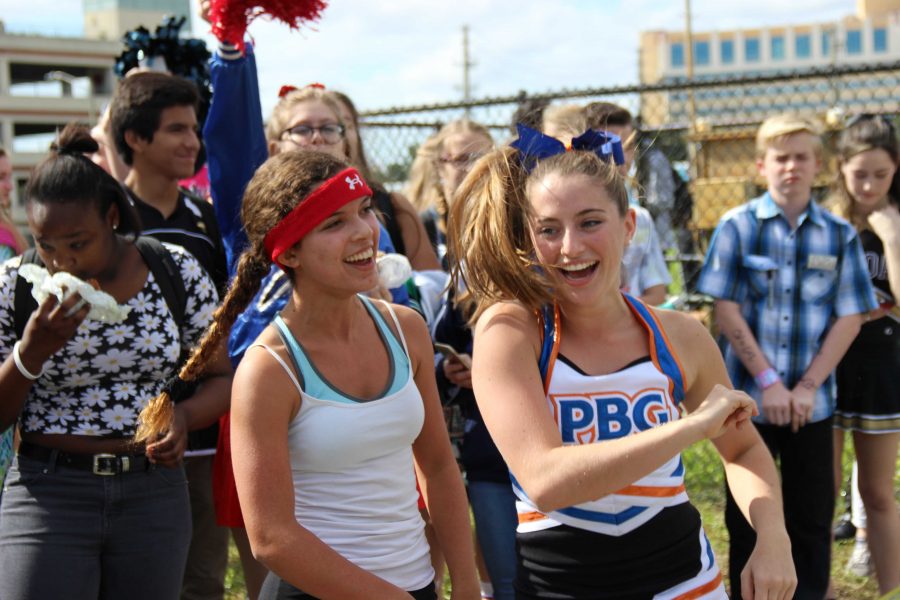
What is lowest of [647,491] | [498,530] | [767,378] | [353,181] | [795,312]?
[498,530]

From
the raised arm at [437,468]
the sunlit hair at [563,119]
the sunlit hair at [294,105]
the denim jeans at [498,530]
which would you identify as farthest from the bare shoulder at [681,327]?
the sunlit hair at [294,105]

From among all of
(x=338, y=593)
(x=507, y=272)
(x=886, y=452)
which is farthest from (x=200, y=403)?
(x=886, y=452)

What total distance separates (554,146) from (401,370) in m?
0.65

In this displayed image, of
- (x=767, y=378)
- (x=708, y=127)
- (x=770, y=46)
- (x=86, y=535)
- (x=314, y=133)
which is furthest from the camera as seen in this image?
(x=770, y=46)

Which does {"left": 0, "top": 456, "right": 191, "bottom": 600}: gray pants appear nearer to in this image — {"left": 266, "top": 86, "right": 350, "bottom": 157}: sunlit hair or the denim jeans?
the denim jeans

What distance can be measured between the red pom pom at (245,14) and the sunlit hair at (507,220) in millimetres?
1498

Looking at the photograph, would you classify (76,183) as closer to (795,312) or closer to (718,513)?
(795,312)

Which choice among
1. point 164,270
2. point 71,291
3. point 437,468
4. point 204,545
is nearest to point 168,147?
point 164,270

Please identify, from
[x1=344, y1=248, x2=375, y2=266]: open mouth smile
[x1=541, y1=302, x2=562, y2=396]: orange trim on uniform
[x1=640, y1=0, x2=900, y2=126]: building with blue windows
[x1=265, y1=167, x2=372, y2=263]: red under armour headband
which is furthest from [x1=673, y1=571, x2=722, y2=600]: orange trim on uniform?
[x1=640, y1=0, x2=900, y2=126]: building with blue windows

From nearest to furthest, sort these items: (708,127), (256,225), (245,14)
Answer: (256,225), (245,14), (708,127)

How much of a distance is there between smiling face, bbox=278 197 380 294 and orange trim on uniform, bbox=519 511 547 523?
2.16 ft

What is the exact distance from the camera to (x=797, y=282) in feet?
13.6

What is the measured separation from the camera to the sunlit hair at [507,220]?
7.50ft

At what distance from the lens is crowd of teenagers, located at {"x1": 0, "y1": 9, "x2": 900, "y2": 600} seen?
86.1 inches
